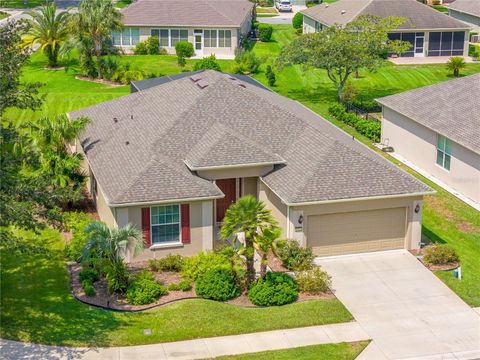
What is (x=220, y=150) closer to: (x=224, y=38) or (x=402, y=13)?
(x=224, y=38)

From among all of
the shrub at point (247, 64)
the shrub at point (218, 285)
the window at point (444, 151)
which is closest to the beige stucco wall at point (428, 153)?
the window at point (444, 151)

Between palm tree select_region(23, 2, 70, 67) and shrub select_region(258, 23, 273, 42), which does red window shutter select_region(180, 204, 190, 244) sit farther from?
shrub select_region(258, 23, 273, 42)

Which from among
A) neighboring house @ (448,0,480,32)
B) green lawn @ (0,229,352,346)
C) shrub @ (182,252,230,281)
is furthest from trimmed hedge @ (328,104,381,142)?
neighboring house @ (448,0,480,32)

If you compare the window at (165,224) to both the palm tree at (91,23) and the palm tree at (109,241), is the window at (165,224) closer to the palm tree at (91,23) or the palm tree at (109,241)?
the palm tree at (109,241)

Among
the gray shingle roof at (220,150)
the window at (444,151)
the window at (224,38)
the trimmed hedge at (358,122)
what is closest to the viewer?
the gray shingle roof at (220,150)

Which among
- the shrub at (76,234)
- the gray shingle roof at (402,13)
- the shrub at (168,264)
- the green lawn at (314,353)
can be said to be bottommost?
the green lawn at (314,353)

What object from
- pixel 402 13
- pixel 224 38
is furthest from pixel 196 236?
pixel 402 13

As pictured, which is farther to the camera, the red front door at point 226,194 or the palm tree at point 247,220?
the red front door at point 226,194
